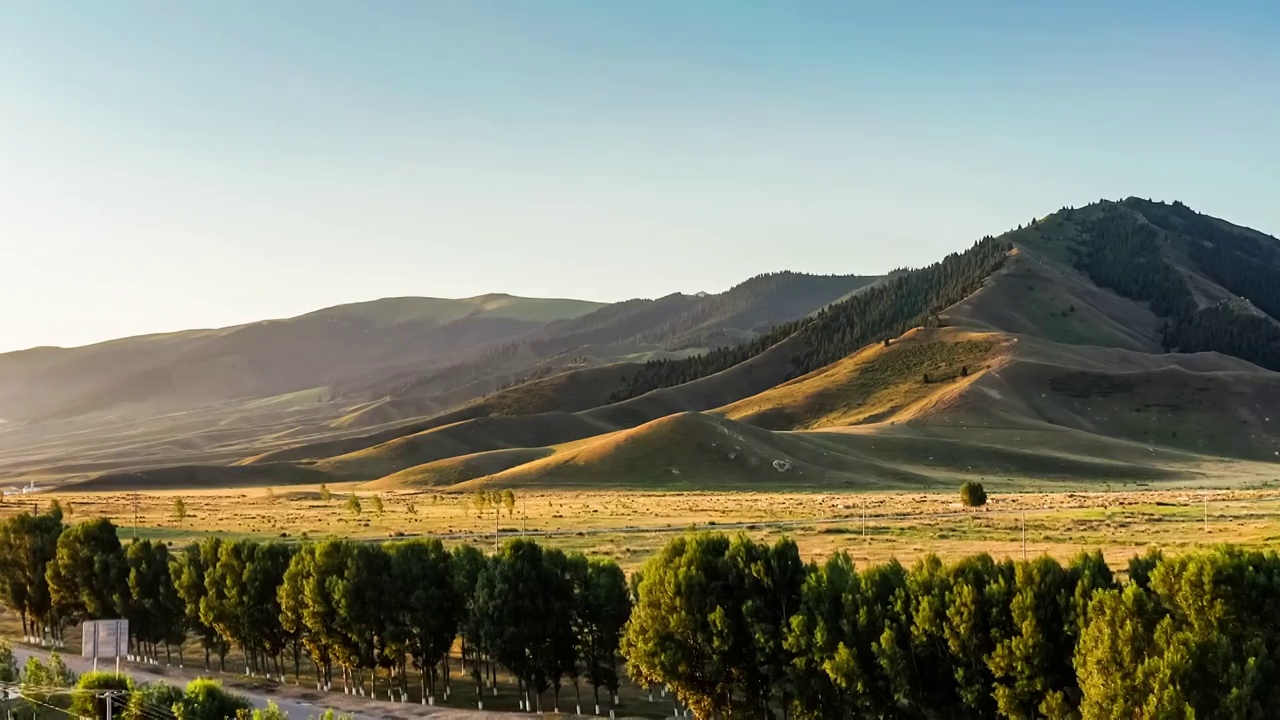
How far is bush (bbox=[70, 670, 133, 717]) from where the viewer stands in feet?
149

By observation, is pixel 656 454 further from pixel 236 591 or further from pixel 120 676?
pixel 120 676

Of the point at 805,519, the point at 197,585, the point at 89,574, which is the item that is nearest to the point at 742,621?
the point at 197,585

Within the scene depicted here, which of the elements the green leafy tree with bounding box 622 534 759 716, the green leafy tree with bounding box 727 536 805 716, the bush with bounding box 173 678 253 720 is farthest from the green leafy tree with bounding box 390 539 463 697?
the green leafy tree with bounding box 727 536 805 716

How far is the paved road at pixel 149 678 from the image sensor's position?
56912mm

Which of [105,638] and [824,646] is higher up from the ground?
[824,646]

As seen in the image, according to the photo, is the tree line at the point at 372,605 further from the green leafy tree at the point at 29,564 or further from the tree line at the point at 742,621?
the green leafy tree at the point at 29,564

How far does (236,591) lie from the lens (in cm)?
6538

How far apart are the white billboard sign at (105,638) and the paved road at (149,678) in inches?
56.6

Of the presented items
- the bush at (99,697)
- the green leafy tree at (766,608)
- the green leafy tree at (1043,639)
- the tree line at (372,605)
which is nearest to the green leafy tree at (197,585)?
the tree line at (372,605)

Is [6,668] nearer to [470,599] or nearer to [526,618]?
[470,599]

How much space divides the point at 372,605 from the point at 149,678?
17.2 metres

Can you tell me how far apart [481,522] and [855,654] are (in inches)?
3379

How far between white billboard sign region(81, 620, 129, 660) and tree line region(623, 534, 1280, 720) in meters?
26.0

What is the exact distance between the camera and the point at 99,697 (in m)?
45.6
